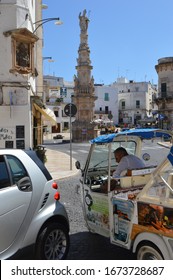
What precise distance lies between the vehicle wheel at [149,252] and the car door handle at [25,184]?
5.29 ft

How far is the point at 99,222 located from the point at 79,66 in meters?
39.6

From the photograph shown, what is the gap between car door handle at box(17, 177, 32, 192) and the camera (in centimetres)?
452

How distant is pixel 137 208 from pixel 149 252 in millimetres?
530

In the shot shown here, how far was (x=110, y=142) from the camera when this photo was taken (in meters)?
5.56

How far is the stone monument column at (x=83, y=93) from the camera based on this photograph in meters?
43.3

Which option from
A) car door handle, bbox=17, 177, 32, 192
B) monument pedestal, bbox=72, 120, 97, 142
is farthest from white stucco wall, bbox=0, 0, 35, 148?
monument pedestal, bbox=72, 120, 97, 142

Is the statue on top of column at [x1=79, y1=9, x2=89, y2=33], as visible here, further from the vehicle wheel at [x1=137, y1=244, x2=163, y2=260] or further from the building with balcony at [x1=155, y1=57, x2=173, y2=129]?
the vehicle wheel at [x1=137, y1=244, x2=163, y2=260]

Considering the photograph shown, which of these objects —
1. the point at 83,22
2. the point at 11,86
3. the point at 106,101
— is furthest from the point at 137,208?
the point at 106,101

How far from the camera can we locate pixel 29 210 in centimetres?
458

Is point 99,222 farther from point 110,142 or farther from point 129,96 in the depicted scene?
point 129,96

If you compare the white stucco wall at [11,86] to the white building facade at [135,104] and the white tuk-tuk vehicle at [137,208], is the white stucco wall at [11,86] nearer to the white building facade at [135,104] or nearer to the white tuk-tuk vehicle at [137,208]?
the white tuk-tuk vehicle at [137,208]

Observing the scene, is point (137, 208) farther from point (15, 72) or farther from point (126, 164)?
point (15, 72)

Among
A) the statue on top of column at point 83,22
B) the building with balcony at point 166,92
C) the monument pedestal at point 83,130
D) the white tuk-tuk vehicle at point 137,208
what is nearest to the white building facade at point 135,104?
the building with balcony at point 166,92
